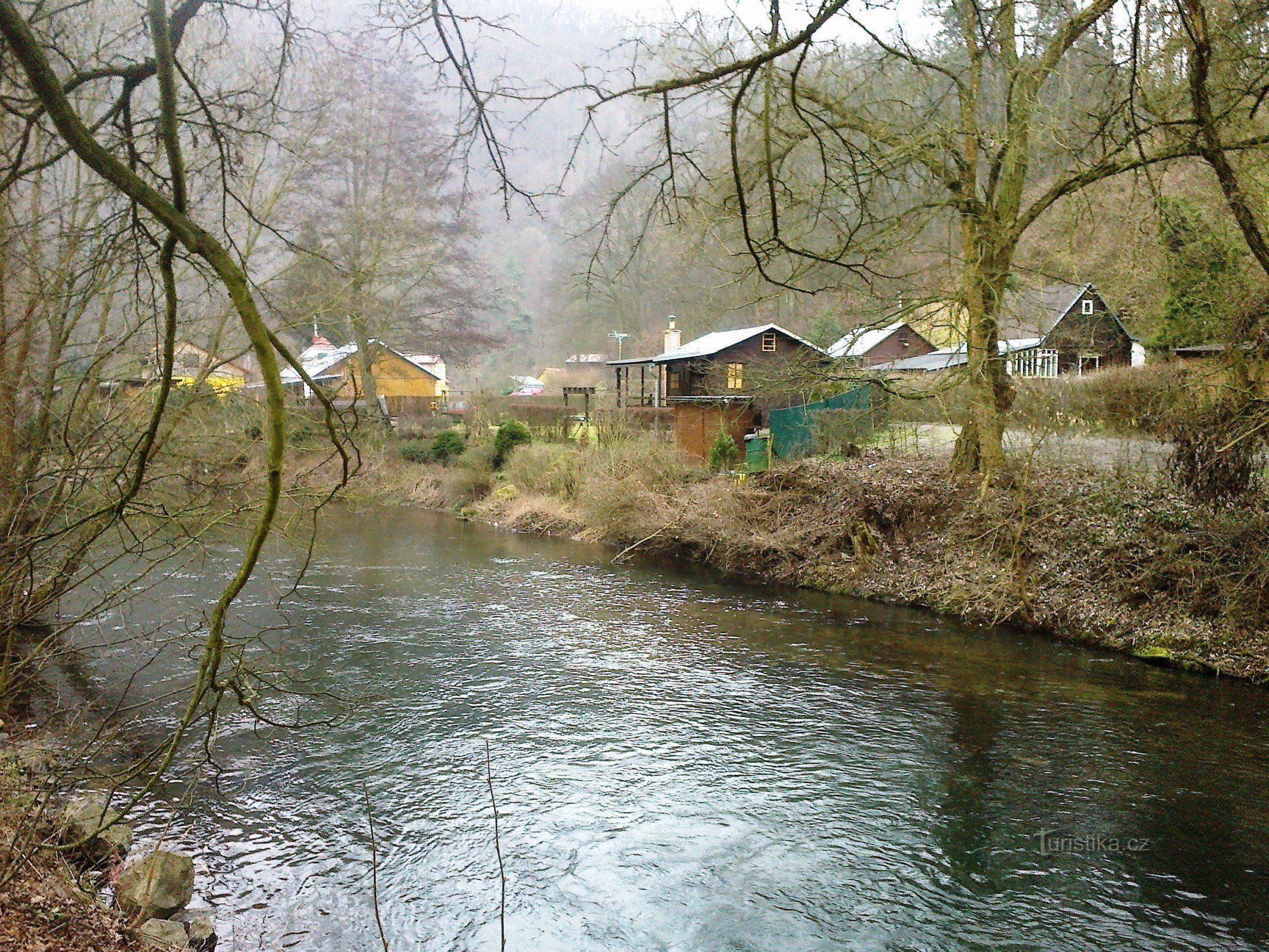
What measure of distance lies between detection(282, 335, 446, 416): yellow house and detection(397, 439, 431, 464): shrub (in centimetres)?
245

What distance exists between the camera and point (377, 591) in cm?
1474

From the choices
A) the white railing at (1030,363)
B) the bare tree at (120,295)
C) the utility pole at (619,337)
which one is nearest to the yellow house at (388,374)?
the utility pole at (619,337)

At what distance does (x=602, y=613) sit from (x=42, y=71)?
1210cm

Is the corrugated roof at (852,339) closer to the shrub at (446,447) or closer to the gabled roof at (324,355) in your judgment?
the gabled roof at (324,355)

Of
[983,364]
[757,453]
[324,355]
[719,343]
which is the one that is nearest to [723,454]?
[757,453]

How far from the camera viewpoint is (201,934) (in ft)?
17.3

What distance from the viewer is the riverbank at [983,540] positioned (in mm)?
11305

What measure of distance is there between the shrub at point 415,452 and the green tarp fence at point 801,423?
462 inches

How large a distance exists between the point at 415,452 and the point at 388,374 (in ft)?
41.6

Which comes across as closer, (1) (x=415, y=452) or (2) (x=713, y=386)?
(2) (x=713, y=386)

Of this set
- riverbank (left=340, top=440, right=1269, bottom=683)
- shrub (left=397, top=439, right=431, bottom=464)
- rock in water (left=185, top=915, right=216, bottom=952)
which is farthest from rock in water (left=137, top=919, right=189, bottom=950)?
shrub (left=397, top=439, right=431, bottom=464)

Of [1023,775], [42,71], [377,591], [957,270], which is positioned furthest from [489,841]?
[957,270]

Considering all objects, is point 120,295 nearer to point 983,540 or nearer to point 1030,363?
point 983,540

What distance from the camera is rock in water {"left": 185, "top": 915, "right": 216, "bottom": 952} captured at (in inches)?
204
